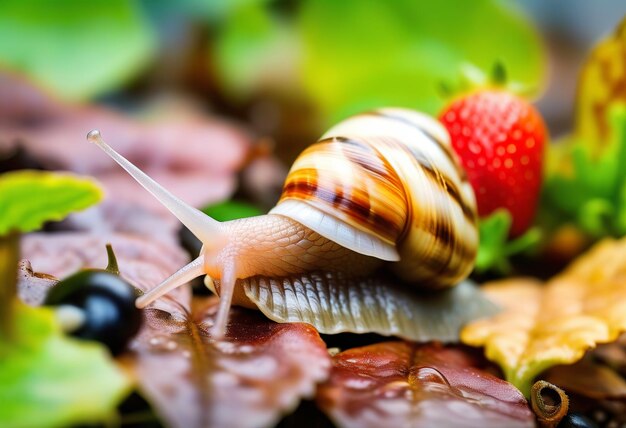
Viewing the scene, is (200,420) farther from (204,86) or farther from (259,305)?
(204,86)

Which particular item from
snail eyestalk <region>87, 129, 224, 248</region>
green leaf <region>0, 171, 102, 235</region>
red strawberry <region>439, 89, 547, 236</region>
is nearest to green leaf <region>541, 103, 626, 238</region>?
red strawberry <region>439, 89, 547, 236</region>

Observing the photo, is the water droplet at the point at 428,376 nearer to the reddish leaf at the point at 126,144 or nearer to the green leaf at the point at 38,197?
the green leaf at the point at 38,197

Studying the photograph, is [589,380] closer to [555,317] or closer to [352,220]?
[555,317]

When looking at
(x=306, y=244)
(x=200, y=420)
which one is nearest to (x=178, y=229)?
(x=306, y=244)

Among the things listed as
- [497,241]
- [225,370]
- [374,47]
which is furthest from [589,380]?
[374,47]

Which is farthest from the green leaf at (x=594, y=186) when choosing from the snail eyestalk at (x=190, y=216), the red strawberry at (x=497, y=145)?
the snail eyestalk at (x=190, y=216)

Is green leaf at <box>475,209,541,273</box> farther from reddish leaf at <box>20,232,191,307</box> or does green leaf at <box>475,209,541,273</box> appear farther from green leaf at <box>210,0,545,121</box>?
green leaf at <box>210,0,545,121</box>
